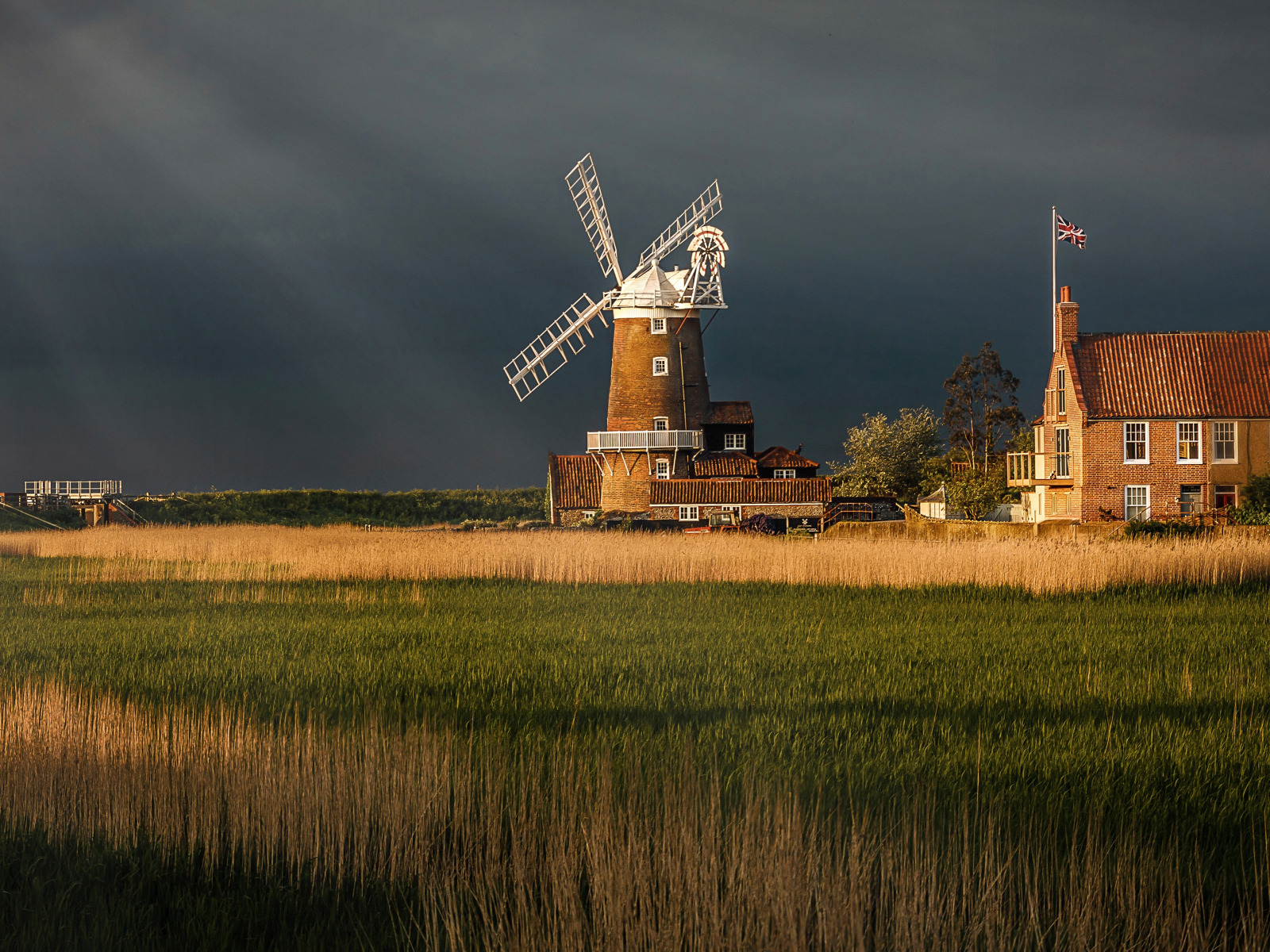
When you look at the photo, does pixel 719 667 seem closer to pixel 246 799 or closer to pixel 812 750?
pixel 812 750

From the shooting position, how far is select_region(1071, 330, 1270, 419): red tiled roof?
4328cm

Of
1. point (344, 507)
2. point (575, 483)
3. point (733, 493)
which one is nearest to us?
point (733, 493)

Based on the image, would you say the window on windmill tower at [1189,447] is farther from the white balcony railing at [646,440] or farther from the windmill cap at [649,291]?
the windmill cap at [649,291]

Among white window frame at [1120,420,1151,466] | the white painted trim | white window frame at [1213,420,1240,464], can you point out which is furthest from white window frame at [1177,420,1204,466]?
white window frame at [1120,420,1151,466]

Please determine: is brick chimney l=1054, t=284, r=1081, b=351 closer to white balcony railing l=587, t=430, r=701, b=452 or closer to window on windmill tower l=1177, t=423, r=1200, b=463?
window on windmill tower l=1177, t=423, r=1200, b=463

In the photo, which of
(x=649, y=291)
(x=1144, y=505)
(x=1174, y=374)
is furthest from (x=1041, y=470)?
(x=649, y=291)

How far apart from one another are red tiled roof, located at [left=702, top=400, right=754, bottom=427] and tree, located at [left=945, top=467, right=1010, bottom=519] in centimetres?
1178

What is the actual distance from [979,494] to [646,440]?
58.5 ft

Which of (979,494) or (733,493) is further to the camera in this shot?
(979,494)

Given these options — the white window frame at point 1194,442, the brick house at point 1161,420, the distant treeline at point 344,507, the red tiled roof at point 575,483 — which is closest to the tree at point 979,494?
the brick house at point 1161,420

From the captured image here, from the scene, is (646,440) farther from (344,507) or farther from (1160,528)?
(344,507)

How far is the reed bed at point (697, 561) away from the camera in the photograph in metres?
20.7

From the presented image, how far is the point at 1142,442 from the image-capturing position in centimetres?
4347

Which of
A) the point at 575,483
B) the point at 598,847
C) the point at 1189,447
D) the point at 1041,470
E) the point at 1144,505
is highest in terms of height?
the point at 1189,447
